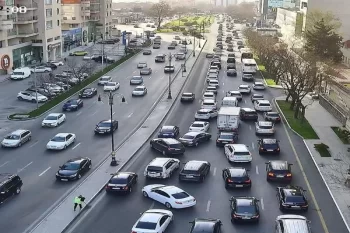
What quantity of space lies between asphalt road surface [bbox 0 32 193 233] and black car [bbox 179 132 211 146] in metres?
5.84

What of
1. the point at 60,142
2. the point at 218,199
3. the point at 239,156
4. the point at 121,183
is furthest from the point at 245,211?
the point at 60,142

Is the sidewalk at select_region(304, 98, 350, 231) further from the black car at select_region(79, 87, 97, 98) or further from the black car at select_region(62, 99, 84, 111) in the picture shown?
the black car at select_region(79, 87, 97, 98)

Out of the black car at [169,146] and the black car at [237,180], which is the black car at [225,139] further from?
the black car at [237,180]

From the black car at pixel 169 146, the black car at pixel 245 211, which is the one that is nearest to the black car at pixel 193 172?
the black car at pixel 169 146

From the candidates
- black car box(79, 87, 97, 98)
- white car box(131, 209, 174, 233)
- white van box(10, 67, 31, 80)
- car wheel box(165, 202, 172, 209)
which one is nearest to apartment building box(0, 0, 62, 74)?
white van box(10, 67, 31, 80)

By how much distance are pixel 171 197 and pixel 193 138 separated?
14.3 metres

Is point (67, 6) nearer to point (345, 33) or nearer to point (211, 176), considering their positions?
point (345, 33)

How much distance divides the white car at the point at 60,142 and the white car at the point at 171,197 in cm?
1350

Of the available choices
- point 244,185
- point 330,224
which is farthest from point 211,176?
point 330,224

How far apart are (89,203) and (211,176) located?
9.58 m

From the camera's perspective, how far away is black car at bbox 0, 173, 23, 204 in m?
31.7

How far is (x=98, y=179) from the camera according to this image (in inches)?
1409

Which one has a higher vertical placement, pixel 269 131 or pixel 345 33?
pixel 345 33

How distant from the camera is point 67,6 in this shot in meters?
120
